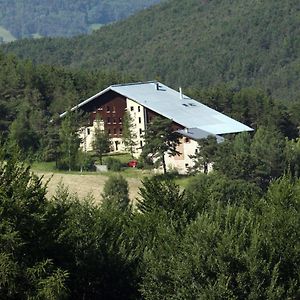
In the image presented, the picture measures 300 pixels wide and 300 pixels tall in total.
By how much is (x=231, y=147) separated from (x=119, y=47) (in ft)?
438

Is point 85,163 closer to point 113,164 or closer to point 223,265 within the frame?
point 113,164

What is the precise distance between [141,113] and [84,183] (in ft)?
52.2

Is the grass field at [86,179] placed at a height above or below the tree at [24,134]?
below

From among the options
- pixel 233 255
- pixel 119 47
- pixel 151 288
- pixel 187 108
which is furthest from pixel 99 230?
pixel 119 47

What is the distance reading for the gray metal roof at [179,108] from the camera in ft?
212

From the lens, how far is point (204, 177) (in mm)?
45781

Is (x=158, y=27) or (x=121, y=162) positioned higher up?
(x=158, y=27)

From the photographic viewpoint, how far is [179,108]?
223 feet

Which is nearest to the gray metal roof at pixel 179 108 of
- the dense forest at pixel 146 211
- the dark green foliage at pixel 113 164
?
the dense forest at pixel 146 211

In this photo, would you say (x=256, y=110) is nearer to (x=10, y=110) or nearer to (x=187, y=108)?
(x=187, y=108)

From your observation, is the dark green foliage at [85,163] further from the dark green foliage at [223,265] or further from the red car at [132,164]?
the dark green foliage at [223,265]

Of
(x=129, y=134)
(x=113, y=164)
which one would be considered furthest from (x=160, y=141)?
(x=129, y=134)

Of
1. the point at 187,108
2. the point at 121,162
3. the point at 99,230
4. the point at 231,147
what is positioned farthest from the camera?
the point at 187,108

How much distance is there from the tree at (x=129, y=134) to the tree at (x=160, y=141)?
2915mm
